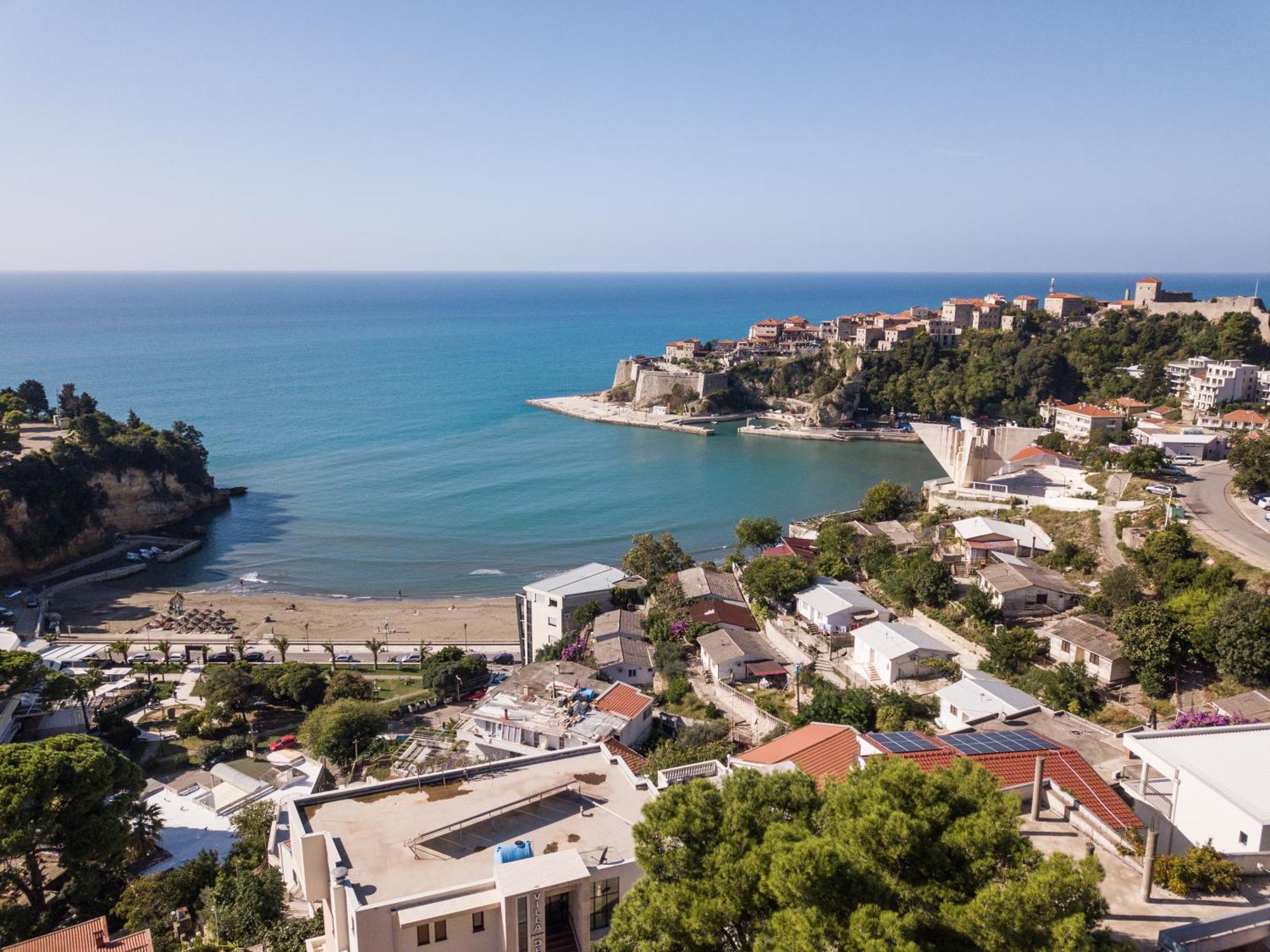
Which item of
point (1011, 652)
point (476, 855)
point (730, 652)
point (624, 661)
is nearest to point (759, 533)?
point (730, 652)

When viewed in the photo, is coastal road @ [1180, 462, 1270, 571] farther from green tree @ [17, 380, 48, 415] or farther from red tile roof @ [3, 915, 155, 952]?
green tree @ [17, 380, 48, 415]

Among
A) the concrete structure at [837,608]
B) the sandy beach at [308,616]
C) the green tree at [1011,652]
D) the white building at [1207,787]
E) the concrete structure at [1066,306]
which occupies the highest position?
the concrete structure at [1066,306]

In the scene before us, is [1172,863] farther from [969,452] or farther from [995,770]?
[969,452]

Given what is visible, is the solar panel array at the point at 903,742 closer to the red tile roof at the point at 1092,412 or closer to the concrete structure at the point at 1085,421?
the concrete structure at the point at 1085,421

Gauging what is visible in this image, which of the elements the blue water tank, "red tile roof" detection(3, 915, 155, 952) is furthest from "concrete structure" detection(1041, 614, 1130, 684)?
"red tile roof" detection(3, 915, 155, 952)

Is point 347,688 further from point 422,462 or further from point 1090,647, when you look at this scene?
point 422,462

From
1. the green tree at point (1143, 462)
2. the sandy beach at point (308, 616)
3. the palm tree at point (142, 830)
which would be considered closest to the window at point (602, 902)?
the palm tree at point (142, 830)

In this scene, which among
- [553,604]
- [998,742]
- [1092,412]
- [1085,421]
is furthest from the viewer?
[1092,412]
